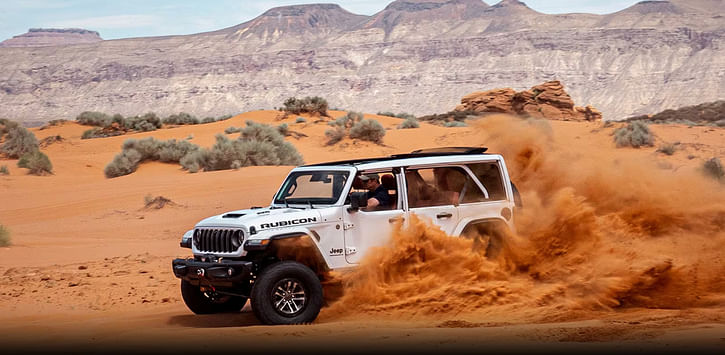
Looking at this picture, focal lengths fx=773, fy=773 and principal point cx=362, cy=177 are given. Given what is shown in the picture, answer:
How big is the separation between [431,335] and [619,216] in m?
5.13

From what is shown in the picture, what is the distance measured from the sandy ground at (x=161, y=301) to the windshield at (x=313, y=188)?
1.35 meters

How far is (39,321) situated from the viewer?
8.99 m

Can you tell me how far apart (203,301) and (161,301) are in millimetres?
1673

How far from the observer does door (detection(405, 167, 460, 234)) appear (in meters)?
8.91

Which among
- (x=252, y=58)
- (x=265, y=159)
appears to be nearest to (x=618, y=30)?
(x=252, y=58)

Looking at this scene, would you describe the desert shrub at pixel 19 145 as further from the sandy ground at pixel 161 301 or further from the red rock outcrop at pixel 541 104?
→ the red rock outcrop at pixel 541 104

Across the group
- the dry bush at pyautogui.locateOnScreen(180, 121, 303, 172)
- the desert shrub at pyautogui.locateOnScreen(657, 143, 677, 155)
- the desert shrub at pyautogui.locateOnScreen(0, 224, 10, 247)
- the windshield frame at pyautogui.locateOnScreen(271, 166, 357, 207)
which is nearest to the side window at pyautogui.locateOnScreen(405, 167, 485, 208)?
the windshield frame at pyautogui.locateOnScreen(271, 166, 357, 207)


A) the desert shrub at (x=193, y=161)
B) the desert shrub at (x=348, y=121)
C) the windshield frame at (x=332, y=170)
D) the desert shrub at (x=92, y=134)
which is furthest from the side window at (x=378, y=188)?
the desert shrub at (x=92, y=134)

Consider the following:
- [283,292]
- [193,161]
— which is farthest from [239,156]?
[283,292]

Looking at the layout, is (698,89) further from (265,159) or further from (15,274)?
(15,274)

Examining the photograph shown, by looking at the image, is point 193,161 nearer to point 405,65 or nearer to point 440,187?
point 440,187

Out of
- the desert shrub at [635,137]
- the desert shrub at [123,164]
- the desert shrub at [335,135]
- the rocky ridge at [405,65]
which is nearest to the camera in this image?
the desert shrub at [123,164]

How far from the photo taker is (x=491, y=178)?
31.0 ft

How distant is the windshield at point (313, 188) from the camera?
8719 mm
